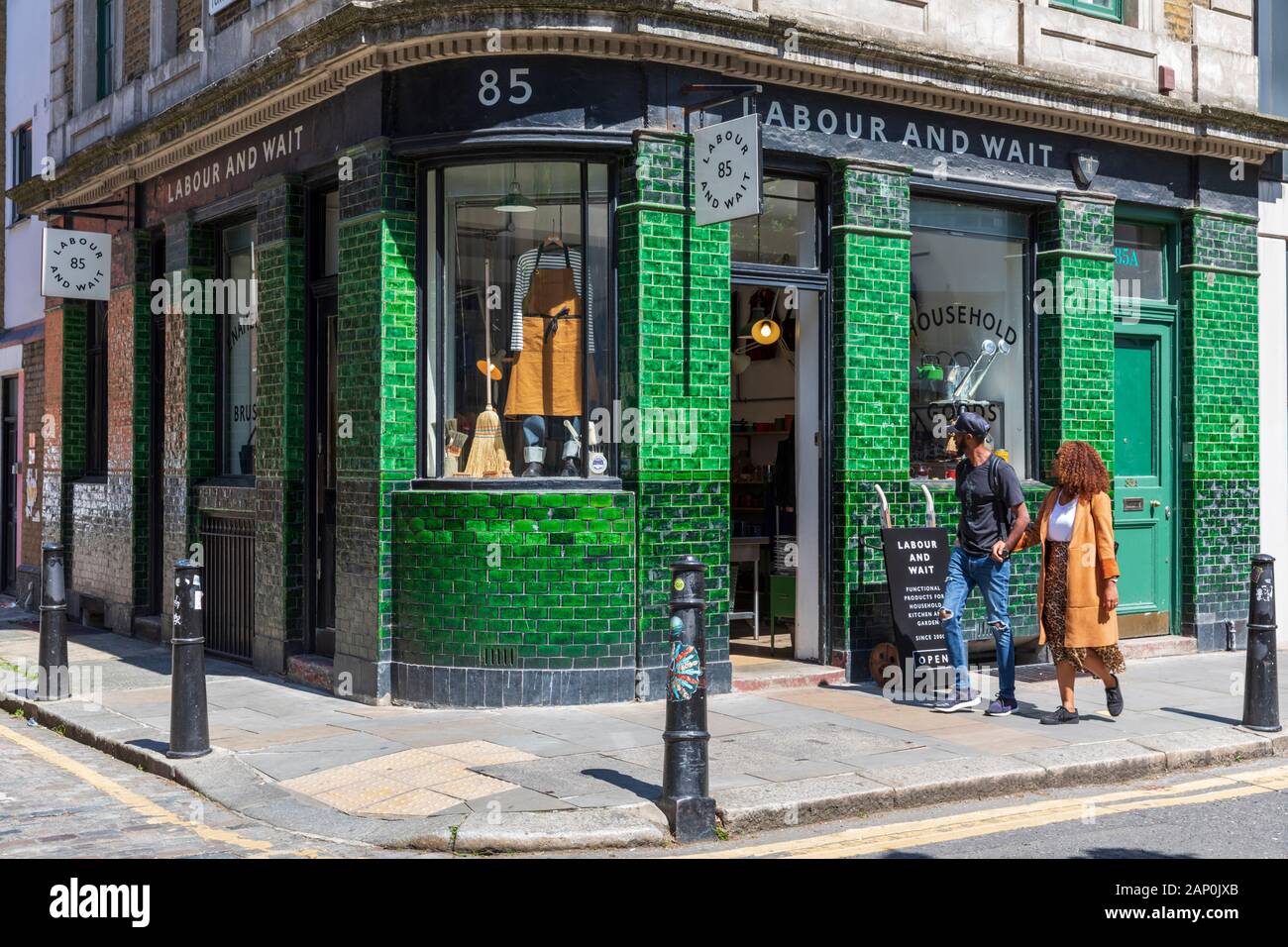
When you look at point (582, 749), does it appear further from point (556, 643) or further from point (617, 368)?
point (617, 368)

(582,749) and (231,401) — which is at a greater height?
(231,401)

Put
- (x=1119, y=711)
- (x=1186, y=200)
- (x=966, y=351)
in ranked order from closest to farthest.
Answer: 1. (x=1119, y=711)
2. (x=966, y=351)
3. (x=1186, y=200)

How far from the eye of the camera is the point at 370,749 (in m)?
8.79

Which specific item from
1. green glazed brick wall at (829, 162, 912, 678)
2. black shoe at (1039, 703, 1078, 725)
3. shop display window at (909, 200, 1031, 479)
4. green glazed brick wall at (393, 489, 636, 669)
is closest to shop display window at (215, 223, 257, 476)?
green glazed brick wall at (393, 489, 636, 669)

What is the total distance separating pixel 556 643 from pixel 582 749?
63.3 inches

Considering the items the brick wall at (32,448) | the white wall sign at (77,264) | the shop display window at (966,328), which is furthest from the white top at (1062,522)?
the brick wall at (32,448)

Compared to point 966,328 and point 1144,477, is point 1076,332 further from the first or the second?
point 1144,477

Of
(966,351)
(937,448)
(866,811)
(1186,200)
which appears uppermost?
(1186,200)

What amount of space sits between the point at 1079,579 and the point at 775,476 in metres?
4.49

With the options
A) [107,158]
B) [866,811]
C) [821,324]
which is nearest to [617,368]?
[821,324]

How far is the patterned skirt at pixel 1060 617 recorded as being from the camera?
9.40 metres

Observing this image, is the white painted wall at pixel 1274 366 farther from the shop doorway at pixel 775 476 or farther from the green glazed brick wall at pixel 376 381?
the green glazed brick wall at pixel 376 381

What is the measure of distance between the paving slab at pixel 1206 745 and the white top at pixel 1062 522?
53.2 inches

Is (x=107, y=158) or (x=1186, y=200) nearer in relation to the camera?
(x=1186, y=200)
